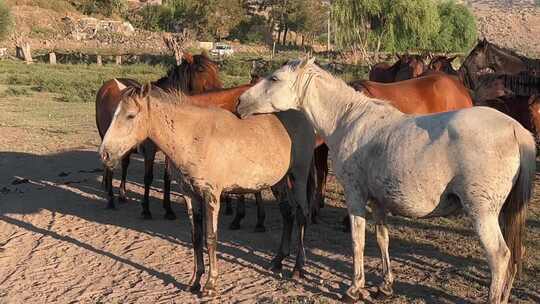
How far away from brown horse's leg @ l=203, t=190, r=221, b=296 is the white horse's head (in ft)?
2.73

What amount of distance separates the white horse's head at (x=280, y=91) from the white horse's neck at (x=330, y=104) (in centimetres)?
8

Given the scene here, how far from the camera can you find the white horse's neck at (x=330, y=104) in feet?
16.0

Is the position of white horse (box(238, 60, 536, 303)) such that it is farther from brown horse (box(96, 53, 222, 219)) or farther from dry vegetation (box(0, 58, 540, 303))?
brown horse (box(96, 53, 222, 219))

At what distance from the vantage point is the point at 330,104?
194 inches

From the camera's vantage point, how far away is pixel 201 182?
4.90 m

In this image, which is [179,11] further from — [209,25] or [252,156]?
[252,156]

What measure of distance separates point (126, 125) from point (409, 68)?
7252 millimetres

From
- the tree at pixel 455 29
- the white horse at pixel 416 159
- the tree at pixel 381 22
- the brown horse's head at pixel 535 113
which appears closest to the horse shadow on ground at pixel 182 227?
the white horse at pixel 416 159

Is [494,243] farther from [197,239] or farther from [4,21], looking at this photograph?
[4,21]

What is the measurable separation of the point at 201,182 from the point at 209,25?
63.2 m

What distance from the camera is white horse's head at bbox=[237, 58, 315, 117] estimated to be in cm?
490

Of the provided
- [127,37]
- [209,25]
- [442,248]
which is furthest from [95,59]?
[442,248]

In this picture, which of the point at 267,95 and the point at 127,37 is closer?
the point at 267,95

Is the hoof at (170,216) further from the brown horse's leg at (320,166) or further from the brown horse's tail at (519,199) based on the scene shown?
the brown horse's tail at (519,199)
